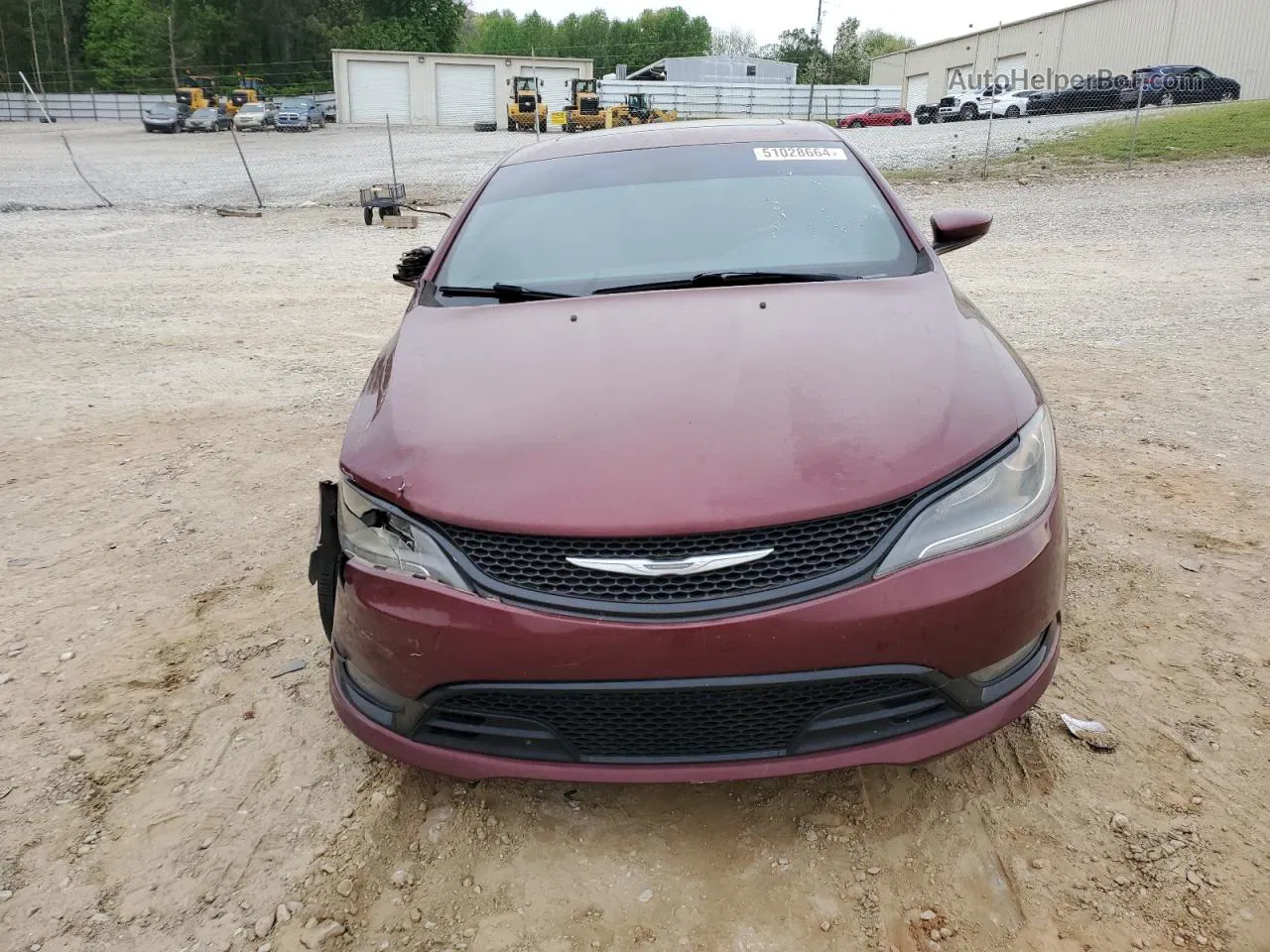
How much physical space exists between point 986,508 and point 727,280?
1.20 m

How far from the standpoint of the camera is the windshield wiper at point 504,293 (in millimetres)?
2826

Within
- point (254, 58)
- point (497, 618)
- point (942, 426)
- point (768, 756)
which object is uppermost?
point (254, 58)

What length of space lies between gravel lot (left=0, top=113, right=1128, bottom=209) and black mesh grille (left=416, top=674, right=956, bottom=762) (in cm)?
1543

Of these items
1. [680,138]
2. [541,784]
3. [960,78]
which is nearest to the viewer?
[541,784]

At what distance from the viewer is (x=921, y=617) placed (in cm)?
180

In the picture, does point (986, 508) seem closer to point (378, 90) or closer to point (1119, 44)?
point (1119, 44)

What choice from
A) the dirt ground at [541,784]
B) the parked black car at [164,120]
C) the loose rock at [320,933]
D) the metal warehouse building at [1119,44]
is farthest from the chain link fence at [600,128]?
the loose rock at [320,933]

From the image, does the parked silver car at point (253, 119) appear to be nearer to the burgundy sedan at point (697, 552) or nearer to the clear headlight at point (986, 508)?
the burgundy sedan at point (697, 552)

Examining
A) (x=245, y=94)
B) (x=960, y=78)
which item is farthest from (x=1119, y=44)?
(x=245, y=94)

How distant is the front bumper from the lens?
178 centimetres

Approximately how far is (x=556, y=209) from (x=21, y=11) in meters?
78.9

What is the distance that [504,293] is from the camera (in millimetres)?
2867

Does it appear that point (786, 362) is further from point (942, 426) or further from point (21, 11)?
point (21, 11)

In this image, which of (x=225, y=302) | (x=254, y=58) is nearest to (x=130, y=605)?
(x=225, y=302)
